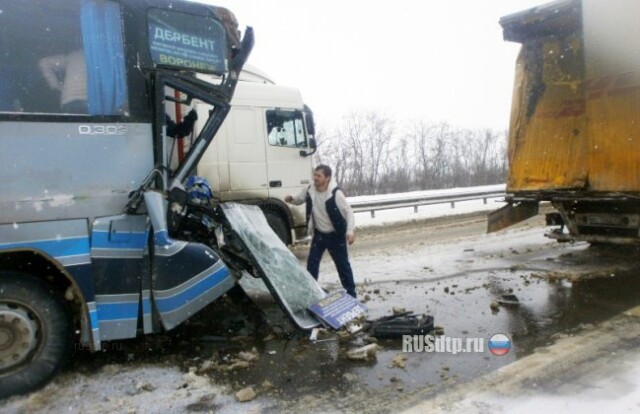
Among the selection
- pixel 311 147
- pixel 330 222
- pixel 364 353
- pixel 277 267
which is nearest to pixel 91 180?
pixel 277 267

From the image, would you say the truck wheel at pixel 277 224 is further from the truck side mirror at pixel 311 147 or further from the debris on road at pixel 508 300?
the debris on road at pixel 508 300

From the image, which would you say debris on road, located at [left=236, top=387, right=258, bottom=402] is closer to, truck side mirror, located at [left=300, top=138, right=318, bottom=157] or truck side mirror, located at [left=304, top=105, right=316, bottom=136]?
truck side mirror, located at [left=300, top=138, right=318, bottom=157]

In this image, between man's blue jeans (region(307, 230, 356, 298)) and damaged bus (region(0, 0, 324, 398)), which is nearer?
damaged bus (region(0, 0, 324, 398))

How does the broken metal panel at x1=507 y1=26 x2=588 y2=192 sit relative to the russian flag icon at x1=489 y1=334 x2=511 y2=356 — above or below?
above

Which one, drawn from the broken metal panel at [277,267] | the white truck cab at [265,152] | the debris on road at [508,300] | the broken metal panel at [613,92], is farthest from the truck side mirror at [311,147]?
the debris on road at [508,300]

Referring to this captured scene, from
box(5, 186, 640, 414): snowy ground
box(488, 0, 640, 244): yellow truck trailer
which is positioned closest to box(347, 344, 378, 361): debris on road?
box(5, 186, 640, 414): snowy ground

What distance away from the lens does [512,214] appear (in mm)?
8820

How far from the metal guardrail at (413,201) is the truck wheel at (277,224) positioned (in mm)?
6615

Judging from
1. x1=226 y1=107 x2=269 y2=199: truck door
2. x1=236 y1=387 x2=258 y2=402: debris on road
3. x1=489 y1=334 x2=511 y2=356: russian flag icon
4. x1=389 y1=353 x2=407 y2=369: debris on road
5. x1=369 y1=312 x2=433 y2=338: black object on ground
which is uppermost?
x1=226 y1=107 x2=269 y2=199: truck door

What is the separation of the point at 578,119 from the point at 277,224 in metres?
5.25

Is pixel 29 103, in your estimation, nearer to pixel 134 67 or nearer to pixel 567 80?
pixel 134 67

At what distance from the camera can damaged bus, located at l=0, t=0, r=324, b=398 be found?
12.7ft

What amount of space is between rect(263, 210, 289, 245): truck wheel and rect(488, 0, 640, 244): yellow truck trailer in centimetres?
366

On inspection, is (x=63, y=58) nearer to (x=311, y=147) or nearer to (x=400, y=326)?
(x=400, y=326)
